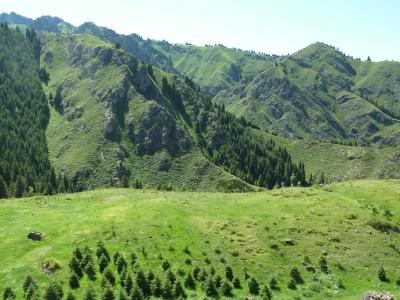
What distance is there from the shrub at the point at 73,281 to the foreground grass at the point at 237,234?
1760mm

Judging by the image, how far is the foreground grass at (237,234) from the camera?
52625mm

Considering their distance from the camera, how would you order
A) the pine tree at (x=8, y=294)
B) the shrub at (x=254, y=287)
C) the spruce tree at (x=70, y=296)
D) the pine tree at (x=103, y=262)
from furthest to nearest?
the pine tree at (x=103, y=262), the shrub at (x=254, y=287), the pine tree at (x=8, y=294), the spruce tree at (x=70, y=296)

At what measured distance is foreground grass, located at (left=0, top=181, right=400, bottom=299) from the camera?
2072 inches

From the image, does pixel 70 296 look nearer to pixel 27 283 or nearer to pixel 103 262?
pixel 27 283

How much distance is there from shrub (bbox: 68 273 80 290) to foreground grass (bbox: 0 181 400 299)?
1760 mm

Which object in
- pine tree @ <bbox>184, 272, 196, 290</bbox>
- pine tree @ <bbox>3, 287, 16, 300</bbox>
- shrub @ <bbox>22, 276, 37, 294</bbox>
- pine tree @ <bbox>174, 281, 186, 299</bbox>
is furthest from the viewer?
pine tree @ <bbox>184, 272, 196, 290</bbox>

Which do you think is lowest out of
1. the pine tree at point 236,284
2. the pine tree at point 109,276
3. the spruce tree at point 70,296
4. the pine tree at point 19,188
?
the pine tree at point 19,188

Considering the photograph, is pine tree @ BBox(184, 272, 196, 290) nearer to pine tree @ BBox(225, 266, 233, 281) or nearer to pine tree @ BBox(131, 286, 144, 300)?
pine tree @ BBox(225, 266, 233, 281)

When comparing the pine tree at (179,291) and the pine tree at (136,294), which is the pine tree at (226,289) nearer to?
the pine tree at (179,291)

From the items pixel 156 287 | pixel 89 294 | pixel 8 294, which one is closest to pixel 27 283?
pixel 8 294

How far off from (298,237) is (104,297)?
29.6 meters

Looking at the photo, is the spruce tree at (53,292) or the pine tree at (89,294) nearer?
the pine tree at (89,294)

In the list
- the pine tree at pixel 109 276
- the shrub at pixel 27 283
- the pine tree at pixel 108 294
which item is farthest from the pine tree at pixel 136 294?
the shrub at pixel 27 283

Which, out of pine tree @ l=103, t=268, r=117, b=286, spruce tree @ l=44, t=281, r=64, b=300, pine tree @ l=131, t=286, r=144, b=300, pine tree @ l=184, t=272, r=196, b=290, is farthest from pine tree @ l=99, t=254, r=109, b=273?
pine tree @ l=184, t=272, r=196, b=290
